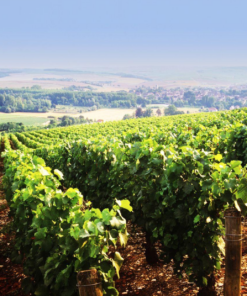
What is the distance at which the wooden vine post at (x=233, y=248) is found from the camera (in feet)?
10.7

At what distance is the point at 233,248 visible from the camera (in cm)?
327

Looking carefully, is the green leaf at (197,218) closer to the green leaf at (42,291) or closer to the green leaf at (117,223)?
the green leaf at (117,223)

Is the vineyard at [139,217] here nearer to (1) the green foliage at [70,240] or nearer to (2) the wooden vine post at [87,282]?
(1) the green foliage at [70,240]

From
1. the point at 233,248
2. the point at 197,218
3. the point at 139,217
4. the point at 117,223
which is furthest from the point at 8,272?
the point at 233,248

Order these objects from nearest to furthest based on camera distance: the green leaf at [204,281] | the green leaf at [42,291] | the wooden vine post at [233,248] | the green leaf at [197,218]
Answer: the wooden vine post at [233,248], the green leaf at [42,291], the green leaf at [197,218], the green leaf at [204,281]

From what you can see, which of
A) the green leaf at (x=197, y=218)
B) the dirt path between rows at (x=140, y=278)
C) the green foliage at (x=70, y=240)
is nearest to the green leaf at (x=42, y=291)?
the green foliage at (x=70, y=240)

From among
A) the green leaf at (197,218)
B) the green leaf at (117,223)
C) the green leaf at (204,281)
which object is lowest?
the green leaf at (204,281)

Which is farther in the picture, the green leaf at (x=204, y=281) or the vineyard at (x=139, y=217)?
the green leaf at (x=204, y=281)

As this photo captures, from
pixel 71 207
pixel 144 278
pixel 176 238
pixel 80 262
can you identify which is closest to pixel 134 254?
pixel 144 278

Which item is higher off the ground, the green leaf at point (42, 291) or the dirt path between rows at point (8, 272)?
the green leaf at point (42, 291)

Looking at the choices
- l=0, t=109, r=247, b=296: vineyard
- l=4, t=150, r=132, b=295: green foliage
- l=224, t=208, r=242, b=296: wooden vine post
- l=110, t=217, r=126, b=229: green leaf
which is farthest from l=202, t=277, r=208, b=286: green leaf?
l=110, t=217, r=126, b=229: green leaf

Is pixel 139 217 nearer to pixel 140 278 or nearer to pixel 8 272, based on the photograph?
pixel 140 278

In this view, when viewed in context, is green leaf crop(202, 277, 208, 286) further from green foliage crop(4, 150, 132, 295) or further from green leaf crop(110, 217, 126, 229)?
green leaf crop(110, 217, 126, 229)

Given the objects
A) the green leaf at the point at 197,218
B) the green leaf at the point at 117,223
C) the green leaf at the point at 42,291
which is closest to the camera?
the green leaf at the point at 117,223
